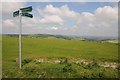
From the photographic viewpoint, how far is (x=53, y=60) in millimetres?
11289

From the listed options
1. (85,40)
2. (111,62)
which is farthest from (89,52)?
(111,62)

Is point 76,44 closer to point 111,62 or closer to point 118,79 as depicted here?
point 111,62

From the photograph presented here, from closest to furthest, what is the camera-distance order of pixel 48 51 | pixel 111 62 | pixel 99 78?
pixel 99 78
pixel 111 62
pixel 48 51

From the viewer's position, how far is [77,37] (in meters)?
11.4

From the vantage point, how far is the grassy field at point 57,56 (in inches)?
375

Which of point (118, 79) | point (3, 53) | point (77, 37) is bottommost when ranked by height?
point (118, 79)

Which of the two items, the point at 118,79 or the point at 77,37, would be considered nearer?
the point at 118,79

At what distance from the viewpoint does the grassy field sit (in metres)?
9.52

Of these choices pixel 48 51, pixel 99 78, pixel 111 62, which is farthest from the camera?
pixel 48 51

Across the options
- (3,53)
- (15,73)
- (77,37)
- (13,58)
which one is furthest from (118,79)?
(3,53)

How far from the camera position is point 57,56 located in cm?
1166

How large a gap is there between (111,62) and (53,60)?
102 inches

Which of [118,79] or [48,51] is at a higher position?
[48,51]

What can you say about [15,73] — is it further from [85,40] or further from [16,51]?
[85,40]
